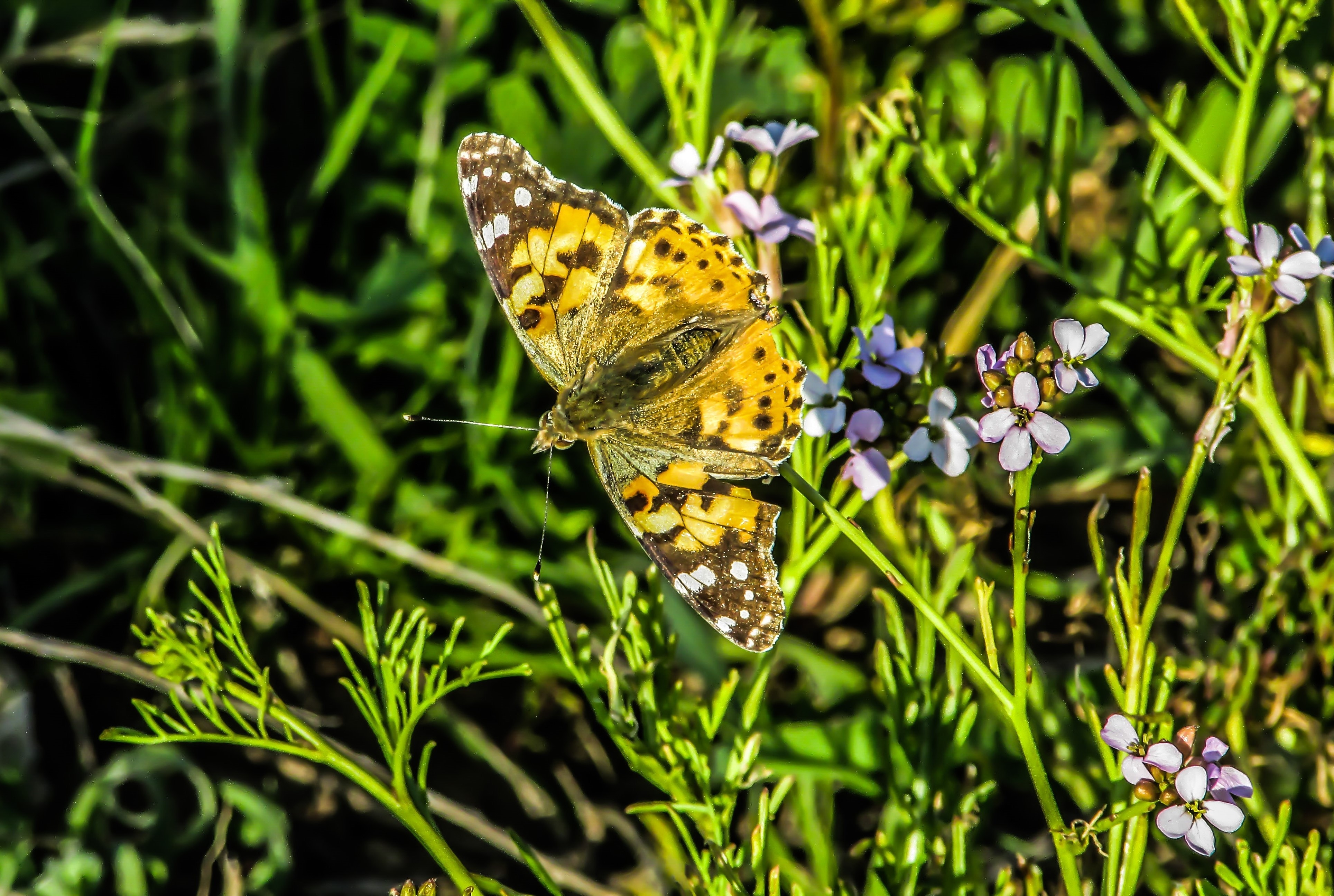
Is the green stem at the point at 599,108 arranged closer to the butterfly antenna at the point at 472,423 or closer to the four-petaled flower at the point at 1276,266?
the butterfly antenna at the point at 472,423

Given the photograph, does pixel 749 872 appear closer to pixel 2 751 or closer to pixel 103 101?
pixel 2 751

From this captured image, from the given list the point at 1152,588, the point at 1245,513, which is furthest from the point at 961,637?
the point at 1245,513

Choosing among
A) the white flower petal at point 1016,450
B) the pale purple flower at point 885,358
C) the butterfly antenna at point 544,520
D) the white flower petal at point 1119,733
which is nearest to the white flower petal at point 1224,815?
the white flower petal at point 1119,733

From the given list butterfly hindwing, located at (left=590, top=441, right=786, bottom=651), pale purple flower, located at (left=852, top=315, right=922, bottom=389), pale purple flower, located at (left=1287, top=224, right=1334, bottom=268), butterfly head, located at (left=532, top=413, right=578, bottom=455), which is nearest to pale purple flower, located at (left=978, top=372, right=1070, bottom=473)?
pale purple flower, located at (left=852, top=315, right=922, bottom=389)

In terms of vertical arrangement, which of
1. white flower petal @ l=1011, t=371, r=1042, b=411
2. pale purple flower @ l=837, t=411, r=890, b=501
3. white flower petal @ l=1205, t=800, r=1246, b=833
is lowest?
white flower petal @ l=1205, t=800, r=1246, b=833

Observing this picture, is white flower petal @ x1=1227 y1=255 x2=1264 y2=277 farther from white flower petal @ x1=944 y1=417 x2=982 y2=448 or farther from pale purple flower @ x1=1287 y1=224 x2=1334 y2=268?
white flower petal @ x1=944 y1=417 x2=982 y2=448

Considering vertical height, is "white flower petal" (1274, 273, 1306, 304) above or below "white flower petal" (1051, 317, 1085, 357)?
above

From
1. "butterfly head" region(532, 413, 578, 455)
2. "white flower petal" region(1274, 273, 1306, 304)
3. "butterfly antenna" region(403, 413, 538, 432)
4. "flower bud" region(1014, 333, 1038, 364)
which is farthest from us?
"butterfly antenna" region(403, 413, 538, 432)
